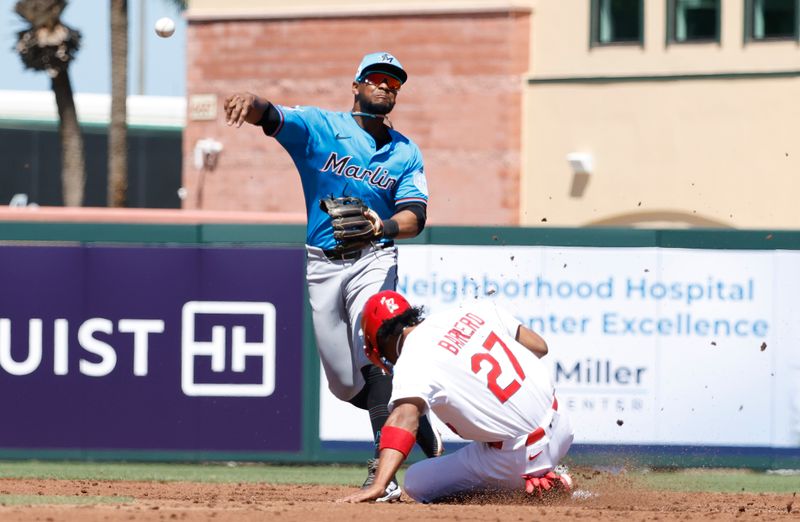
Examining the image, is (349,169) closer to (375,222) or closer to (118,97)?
(375,222)

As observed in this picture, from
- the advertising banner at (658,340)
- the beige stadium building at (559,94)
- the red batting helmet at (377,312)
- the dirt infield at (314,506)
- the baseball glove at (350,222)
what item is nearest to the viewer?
the dirt infield at (314,506)

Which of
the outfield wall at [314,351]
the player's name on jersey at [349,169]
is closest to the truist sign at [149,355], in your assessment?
the outfield wall at [314,351]

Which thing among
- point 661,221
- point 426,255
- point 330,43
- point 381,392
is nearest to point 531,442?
point 381,392

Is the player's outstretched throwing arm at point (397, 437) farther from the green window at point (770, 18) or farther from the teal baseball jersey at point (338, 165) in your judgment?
the green window at point (770, 18)

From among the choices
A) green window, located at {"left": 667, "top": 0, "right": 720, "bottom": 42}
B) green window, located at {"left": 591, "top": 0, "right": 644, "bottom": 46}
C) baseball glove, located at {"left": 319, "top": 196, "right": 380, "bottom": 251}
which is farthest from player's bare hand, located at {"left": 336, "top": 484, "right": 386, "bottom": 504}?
green window, located at {"left": 591, "top": 0, "right": 644, "bottom": 46}

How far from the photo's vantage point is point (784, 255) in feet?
36.1

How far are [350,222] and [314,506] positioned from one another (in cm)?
138

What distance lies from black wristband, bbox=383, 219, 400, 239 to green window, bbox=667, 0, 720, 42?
1239 cm

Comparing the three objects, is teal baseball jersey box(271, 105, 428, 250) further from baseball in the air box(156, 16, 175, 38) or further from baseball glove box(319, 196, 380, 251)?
baseball in the air box(156, 16, 175, 38)

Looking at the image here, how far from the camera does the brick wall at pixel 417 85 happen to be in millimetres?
19953

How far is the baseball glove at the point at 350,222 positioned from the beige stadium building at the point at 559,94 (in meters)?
11.7

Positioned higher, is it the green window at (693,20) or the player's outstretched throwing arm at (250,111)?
the green window at (693,20)

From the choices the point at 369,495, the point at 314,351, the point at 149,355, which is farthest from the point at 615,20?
the point at 369,495

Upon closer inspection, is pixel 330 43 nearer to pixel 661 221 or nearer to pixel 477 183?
pixel 477 183
